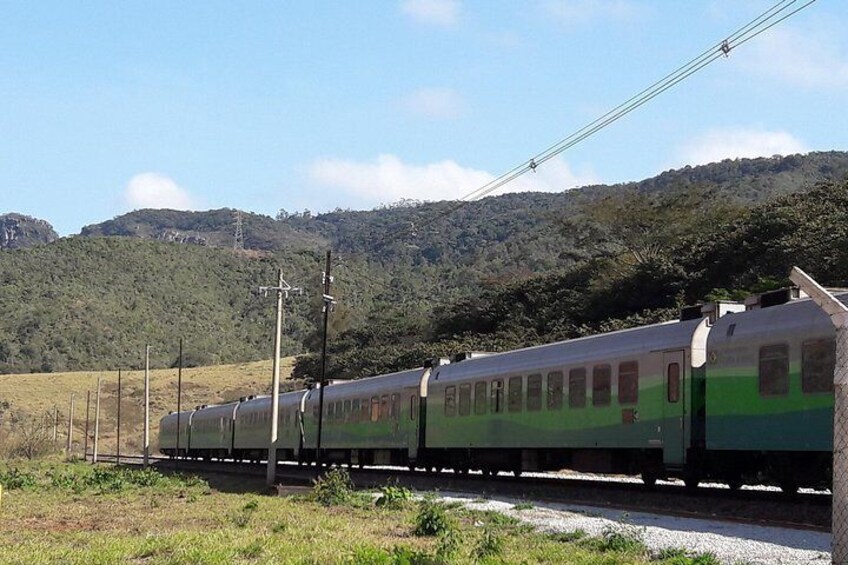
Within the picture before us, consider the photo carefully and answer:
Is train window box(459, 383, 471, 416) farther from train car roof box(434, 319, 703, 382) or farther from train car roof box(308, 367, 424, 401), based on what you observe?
train car roof box(308, 367, 424, 401)

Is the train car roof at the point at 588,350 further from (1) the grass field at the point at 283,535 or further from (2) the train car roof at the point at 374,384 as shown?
(1) the grass field at the point at 283,535

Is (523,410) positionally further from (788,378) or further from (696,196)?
(696,196)

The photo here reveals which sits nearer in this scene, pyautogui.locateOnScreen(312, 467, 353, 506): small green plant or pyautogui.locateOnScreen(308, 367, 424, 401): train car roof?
pyautogui.locateOnScreen(312, 467, 353, 506): small green plant

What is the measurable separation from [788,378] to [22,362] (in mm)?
134318

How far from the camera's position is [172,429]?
250 feet

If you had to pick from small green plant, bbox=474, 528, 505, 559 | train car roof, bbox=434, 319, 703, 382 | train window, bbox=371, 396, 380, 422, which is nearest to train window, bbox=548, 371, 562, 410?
train car roof, bbox=434, 319, 703, 382

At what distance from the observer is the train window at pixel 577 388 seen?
2488 centimetres

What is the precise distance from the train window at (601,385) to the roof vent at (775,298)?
4190mm

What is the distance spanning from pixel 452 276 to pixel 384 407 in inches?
4644

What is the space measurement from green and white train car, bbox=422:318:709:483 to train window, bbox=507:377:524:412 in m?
0.04

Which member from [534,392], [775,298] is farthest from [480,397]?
[775,298]

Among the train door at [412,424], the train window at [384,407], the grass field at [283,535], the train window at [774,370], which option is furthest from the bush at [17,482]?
the train window at [774,370]

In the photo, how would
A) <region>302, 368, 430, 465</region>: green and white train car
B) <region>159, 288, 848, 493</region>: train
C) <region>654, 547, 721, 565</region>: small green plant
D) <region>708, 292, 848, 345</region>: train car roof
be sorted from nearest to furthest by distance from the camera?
<region>654, 547, 721, 565</region>: small green plant → <region>708, 292, 848, 345</region>: train car roof → <region>159, 288, 848, 493</region>: train → <region>302, 368, 430, 465</region>: green and white train car

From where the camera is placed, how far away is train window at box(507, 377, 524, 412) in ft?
91.4
